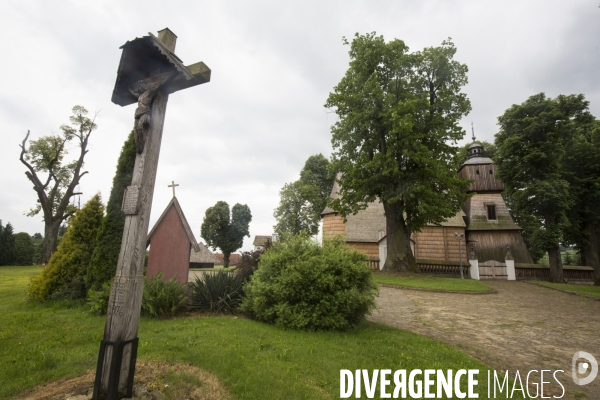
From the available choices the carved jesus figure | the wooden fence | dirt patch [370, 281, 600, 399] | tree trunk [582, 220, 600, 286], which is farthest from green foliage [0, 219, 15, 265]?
tree trunk [582, 220, 600, 286]

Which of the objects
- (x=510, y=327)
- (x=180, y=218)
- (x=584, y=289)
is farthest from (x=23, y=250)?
(x=584, y=289)

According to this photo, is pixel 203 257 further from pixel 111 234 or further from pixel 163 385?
pixel 163 385

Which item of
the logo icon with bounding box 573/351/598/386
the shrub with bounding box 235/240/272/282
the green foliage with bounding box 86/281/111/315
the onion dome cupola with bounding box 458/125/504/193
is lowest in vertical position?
the logo icon with bounding box 573/351/598/386

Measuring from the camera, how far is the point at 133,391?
130 inches

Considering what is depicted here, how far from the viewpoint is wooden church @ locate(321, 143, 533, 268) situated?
95.8 feet

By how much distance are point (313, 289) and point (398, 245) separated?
52.3 ft

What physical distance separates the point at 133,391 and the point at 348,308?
14.0ft

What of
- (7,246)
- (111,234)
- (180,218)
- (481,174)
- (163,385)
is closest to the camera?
(163,385)

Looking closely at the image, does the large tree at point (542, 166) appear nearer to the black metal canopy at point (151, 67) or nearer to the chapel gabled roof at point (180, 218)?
the chapel gabled roof at point (180, 218)

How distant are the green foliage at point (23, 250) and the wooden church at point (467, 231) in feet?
116

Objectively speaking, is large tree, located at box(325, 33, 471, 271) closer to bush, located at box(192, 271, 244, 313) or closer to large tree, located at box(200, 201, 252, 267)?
bush, located at box(192, 271, 244, 313)

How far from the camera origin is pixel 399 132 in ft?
61.8

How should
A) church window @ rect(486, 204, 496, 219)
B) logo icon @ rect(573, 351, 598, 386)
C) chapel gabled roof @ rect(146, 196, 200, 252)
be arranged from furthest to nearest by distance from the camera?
1. church window @ rect(486, 204, 496, 219)
2. chapel gabled roof @ rect(146, 196, 200, 252)
3. logo icon @ rect(573, 351, 598, 386)

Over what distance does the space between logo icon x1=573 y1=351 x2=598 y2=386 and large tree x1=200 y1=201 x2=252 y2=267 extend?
43.6 m
